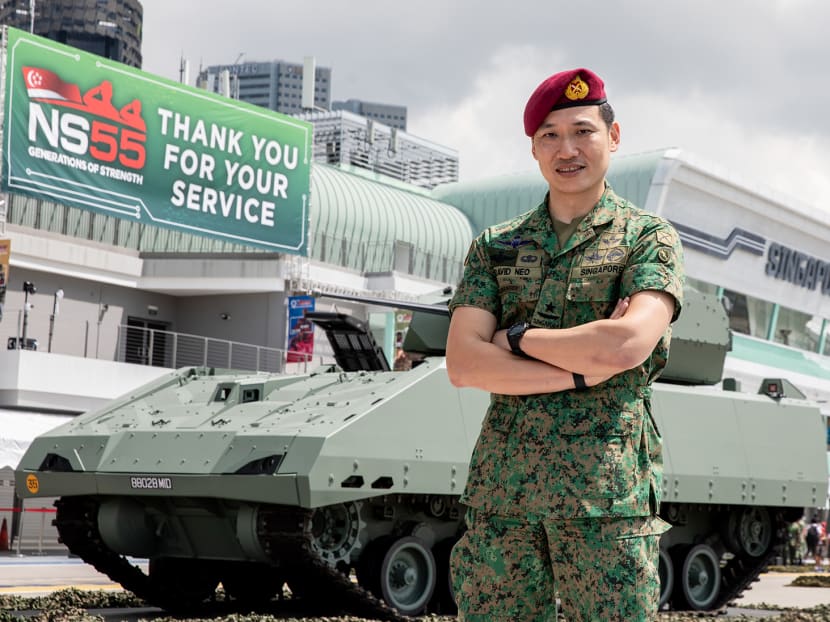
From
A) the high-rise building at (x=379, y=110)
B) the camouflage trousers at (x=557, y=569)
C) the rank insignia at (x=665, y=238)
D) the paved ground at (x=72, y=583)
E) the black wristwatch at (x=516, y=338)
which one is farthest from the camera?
the high-rise building at (x=379, y=110)

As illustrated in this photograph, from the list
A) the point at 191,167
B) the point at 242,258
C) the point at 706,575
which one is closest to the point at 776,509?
the point at 706,575

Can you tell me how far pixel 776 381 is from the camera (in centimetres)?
1529

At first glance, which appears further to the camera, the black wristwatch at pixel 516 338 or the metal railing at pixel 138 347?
the metal railing at pixel 138 347

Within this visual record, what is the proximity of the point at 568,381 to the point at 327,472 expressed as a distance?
6.63 meters

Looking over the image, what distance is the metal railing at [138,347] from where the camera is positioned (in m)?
24.5

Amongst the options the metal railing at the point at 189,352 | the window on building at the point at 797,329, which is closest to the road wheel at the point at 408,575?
the metal railing at the point at 189,352

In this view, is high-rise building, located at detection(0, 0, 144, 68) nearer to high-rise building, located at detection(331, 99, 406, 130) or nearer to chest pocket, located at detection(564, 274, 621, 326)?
chest pocket, located at detection(564, 274, 621, 326)

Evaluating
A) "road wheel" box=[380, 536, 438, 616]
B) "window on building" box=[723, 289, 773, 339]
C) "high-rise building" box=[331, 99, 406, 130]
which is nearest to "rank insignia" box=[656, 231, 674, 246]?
"road wheel" box=[380, 536, 438, 616]

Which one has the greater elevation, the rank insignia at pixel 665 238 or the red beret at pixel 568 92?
the red beret at pixel 568 92

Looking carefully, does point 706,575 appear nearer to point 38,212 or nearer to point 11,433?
point 11,433

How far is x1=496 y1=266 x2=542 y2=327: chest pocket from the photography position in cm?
386

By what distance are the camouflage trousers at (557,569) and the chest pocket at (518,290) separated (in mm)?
563

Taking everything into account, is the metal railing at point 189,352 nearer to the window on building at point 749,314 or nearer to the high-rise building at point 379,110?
the window on building at point 749,314

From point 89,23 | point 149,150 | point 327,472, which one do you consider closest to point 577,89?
point 327,472
